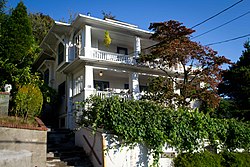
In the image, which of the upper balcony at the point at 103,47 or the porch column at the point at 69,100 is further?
the porch column at the point at 69,100

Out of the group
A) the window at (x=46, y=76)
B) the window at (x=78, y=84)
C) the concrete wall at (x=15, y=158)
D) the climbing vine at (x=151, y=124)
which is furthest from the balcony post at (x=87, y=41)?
the window at (x=46, y=76)

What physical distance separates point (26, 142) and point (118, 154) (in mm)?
3299

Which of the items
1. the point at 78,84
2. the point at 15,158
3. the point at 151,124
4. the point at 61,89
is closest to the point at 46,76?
the point at 61,89

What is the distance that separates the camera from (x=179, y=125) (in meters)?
10.3

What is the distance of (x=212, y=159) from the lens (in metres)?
10.4

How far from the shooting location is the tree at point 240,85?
708 inches

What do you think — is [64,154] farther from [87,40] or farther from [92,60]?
[87,40]

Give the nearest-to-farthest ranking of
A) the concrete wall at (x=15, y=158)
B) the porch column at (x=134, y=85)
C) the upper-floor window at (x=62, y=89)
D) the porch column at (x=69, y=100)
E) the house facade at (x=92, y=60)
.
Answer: the concrete wall at (x=15, y=158)
the house facade at (x=92, y=60)
the porch column at (x=69, y=100)
the porch column at (x=134, y=85)
the upper-floor window at (x=62, y=89)

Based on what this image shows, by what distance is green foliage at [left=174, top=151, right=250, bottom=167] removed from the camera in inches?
385

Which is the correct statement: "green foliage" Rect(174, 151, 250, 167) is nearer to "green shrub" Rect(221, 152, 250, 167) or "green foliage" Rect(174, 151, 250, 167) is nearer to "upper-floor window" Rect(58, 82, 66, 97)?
"green shrub" Rect(221, 152, 250, 167)

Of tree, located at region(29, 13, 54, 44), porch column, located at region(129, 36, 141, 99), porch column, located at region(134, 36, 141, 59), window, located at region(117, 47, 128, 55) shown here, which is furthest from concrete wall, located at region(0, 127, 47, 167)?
tree, located at region(29, 13, 54, 44)

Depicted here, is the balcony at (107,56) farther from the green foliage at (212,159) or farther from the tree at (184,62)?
the green foliage at (212,159)

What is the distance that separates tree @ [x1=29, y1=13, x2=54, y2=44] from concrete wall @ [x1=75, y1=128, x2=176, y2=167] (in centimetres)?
2523

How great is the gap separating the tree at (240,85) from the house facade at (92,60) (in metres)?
6.35
